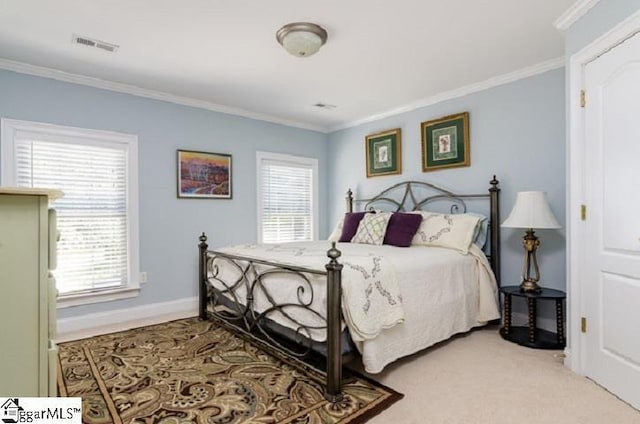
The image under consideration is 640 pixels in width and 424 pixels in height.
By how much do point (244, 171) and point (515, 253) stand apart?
10.6 ft

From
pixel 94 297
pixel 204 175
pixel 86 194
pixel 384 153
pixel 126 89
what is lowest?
pixel 94 297

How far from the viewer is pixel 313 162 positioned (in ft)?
17.3

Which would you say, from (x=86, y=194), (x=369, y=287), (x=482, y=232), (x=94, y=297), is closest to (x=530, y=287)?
(x=482, y=232)

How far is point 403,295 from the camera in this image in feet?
7.91

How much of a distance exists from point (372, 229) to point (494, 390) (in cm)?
186

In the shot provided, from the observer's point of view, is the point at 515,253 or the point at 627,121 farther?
the point at 515,253

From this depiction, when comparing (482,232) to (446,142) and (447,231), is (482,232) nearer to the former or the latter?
(447,231)

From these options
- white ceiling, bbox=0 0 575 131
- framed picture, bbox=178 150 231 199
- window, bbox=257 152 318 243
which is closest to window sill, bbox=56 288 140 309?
framed picture, bbox=178 150 231 199

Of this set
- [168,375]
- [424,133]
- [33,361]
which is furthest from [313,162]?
[33,361]

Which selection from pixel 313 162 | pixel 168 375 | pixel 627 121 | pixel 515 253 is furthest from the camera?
pixel 313 162

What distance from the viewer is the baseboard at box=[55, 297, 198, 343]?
3.22 m

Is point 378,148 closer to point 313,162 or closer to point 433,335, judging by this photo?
point 313,162

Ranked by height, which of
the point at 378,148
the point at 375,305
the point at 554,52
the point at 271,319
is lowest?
the point at 271,319

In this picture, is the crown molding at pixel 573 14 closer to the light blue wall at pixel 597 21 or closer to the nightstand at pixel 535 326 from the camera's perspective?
the light blue wall at pixel 597 21
